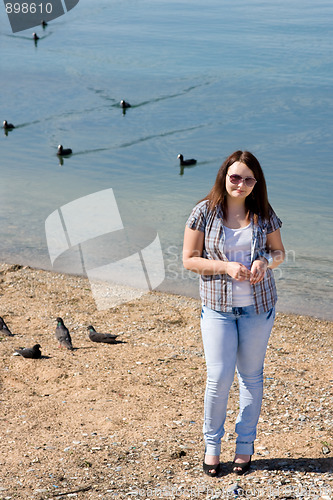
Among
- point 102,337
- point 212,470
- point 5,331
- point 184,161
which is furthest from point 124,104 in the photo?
point 212,470

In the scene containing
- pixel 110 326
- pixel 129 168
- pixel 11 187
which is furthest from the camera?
pixel 129 168

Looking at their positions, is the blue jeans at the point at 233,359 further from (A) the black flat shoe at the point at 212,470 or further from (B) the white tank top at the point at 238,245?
(B) the white tank top at the point at 238,245

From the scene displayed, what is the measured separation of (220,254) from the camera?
427 cm

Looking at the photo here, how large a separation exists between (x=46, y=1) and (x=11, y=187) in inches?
1845

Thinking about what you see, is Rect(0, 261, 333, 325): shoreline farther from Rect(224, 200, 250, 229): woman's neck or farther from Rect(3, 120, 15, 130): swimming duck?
Rect(3, 120, 15, 130): swimming duck

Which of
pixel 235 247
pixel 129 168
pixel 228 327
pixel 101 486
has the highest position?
pixel 235 247

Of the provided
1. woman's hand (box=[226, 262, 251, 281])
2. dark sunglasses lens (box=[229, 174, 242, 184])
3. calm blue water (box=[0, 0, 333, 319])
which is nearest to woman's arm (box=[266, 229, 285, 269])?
woman's hand (box=[226, 262, 251, 281])

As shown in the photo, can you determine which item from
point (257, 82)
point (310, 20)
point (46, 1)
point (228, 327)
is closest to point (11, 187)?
point (228, 327)

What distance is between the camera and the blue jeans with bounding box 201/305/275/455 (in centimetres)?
423

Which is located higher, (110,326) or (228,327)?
(228,327)

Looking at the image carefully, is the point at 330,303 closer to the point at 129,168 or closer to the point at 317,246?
the point at 317,246

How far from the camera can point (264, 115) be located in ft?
80.2

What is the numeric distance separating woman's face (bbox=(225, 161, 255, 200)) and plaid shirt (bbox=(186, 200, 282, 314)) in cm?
15

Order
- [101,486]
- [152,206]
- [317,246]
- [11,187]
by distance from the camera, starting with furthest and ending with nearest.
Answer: [11,187] < [152,206] < [317,246] < [101,486]
